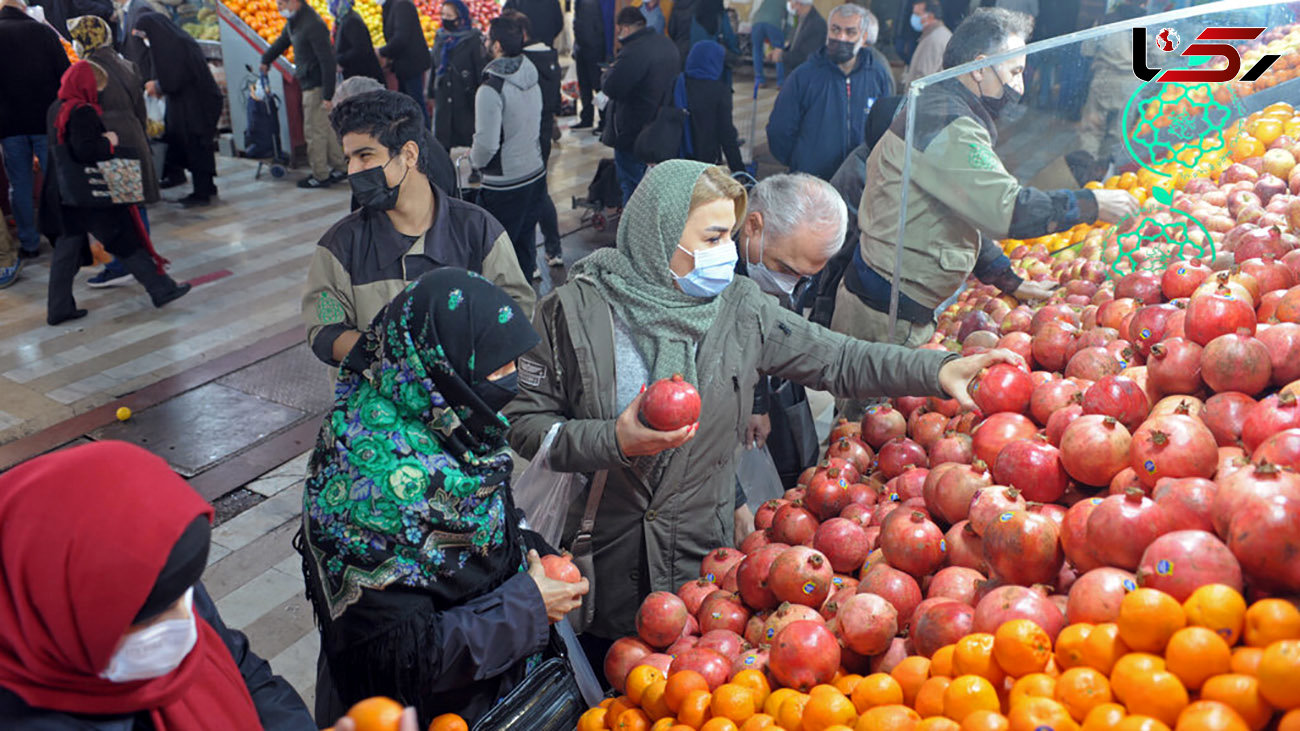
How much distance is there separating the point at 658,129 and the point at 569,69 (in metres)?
8.80

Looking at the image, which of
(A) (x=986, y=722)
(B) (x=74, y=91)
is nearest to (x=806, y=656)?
(A) (x=986, y=722)

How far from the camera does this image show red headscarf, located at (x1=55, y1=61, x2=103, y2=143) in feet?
19.5

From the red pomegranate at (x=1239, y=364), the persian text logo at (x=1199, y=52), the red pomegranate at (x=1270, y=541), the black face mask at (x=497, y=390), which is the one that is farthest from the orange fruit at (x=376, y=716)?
the persian text logo at (x=1199, y=52)

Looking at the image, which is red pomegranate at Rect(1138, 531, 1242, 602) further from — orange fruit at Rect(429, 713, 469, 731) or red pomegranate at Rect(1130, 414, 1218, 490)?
orange fruit at Rect(429, 713, 469, 731)

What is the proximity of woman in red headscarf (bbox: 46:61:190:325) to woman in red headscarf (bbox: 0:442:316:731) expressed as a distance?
5490 millimetres

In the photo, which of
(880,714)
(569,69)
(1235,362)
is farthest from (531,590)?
(569,69)

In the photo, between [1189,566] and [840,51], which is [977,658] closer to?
[1189,566]

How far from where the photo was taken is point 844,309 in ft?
12.3

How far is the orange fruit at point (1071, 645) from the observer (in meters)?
1.51

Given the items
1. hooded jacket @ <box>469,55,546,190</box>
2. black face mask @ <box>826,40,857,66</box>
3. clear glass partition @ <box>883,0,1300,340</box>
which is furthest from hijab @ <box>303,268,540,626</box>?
black face mask @ <box>826,40,857,66</box>

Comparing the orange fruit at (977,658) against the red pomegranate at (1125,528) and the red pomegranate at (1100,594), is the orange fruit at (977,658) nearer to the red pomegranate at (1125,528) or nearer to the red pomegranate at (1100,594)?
the red pomegranate at (1100,594)

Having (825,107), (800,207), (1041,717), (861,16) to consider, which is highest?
(861,16)

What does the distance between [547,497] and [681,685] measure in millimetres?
732

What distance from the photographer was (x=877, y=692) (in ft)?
5.74
